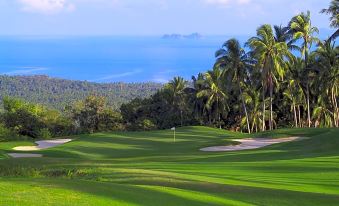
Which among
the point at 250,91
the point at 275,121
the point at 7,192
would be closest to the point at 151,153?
the point at 7,192

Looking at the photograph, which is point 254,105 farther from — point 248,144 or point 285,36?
point 248,144

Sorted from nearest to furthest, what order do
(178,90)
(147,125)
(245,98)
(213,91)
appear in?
(245,98) < (213,91) < (147,125) < (178,90)

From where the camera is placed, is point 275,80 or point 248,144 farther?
point 275,80

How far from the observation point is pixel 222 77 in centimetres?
5906

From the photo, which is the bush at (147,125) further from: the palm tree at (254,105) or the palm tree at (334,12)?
the palm tree at (334,12)

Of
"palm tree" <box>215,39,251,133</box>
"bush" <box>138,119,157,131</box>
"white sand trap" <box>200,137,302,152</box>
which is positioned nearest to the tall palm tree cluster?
"palm tree" <box>215,39,251,133</box>

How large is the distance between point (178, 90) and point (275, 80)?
28345 millimetres

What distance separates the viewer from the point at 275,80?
55.8m

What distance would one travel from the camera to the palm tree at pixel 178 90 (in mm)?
81125

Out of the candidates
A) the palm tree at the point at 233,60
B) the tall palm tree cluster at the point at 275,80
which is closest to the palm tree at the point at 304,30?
the tall palm tree cluster at the point at 275,80

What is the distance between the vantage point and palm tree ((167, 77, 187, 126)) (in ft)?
266

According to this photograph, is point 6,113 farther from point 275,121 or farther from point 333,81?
point 333,81

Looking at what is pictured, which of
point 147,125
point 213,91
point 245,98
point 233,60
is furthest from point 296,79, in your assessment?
point 147,125

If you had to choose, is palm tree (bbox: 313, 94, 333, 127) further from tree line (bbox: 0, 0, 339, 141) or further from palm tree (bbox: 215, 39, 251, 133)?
palm tree (bbox: 215, 39, 251, 133)
